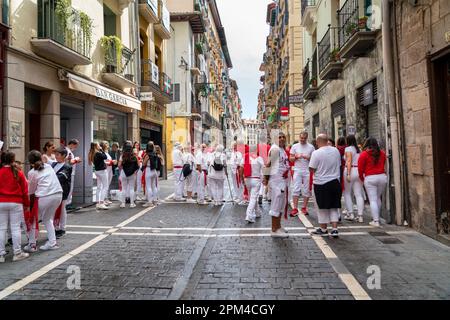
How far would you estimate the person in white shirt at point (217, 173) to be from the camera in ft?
34.8

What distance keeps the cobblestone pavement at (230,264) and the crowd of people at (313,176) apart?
49 centimetres

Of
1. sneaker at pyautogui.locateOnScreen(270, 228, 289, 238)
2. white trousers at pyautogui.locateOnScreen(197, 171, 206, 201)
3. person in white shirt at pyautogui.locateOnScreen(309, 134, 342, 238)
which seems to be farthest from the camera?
white trousers at pyautogui.locateOnScreen(197, 171, 206, 201)

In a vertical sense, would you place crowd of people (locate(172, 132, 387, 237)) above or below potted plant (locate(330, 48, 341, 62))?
below

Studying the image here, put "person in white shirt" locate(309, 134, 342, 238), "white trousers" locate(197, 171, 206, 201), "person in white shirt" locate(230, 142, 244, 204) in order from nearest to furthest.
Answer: "person in white shirt" locate(309, 134, 342, 238), "person in white shirt" locate(230, 142, 244, 204), "white trousers" locate(197, 171, 206, 201)

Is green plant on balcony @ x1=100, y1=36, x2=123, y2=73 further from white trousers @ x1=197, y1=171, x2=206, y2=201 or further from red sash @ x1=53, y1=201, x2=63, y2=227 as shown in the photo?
red sash @ x1=53, y1=201, x2=63, y2=227

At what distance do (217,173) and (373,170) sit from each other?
14.8ft

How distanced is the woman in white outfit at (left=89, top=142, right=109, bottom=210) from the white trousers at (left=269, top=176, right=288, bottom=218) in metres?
5.09

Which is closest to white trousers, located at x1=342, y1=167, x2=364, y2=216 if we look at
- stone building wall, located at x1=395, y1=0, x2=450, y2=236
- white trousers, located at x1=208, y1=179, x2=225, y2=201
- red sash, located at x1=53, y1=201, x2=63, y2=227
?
stone building wall, located at x1=395, y1=0, x2=450, y2=236

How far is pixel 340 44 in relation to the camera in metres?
12.1

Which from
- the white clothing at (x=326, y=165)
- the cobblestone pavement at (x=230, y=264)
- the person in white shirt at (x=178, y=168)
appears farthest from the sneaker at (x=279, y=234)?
the person in white shirt at (x=178, y=168)

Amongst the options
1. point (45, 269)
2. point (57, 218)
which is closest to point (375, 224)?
point (45, 269)

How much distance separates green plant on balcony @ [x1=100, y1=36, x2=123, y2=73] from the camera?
12656 millimetres
